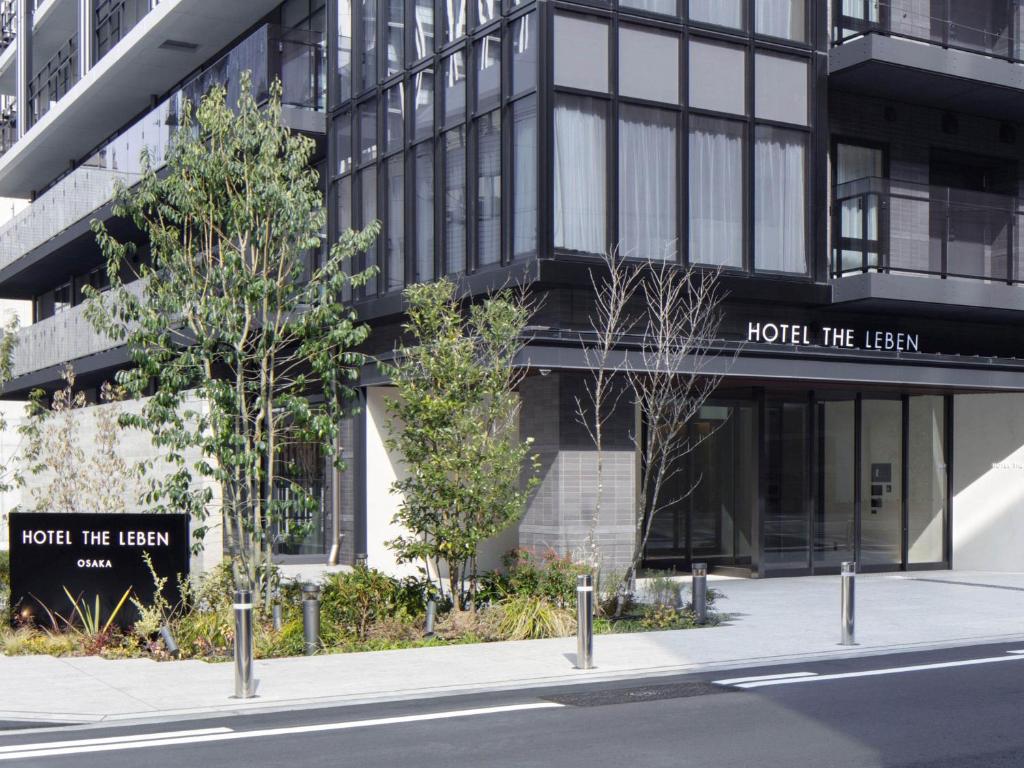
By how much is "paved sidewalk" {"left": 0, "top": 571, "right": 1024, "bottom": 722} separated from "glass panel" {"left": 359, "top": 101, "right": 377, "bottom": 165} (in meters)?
10.1

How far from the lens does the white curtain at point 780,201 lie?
789 inches

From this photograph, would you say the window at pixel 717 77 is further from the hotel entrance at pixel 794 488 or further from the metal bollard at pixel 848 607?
the metal bollard at pixel 848 607

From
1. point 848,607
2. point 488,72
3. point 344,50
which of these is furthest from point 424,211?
point 848,607

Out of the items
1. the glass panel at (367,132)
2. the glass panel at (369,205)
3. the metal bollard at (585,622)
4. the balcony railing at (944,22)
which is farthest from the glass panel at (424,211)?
the metal bollard at (585,622)

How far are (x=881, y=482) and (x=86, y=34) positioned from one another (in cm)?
2236

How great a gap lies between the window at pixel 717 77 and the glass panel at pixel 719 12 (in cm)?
35

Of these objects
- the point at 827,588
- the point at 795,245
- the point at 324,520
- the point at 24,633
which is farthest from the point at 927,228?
the point at 24,633

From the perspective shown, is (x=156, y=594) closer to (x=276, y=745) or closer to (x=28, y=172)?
(x=276, y=745)

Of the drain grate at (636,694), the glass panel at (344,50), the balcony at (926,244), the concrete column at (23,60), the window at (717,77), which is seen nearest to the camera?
the drain grate at (636,694)

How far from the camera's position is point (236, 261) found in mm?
14172

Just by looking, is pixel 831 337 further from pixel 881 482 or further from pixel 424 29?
pixel 424 29

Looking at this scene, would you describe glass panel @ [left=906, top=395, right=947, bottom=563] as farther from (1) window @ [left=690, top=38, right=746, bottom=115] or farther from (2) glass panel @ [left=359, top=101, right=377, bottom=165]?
(2) glass panel @ [left=359, top=101, right=377, bottom=165]

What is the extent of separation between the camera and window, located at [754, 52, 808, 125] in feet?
65.6

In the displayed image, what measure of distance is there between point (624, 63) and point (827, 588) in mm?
8517
